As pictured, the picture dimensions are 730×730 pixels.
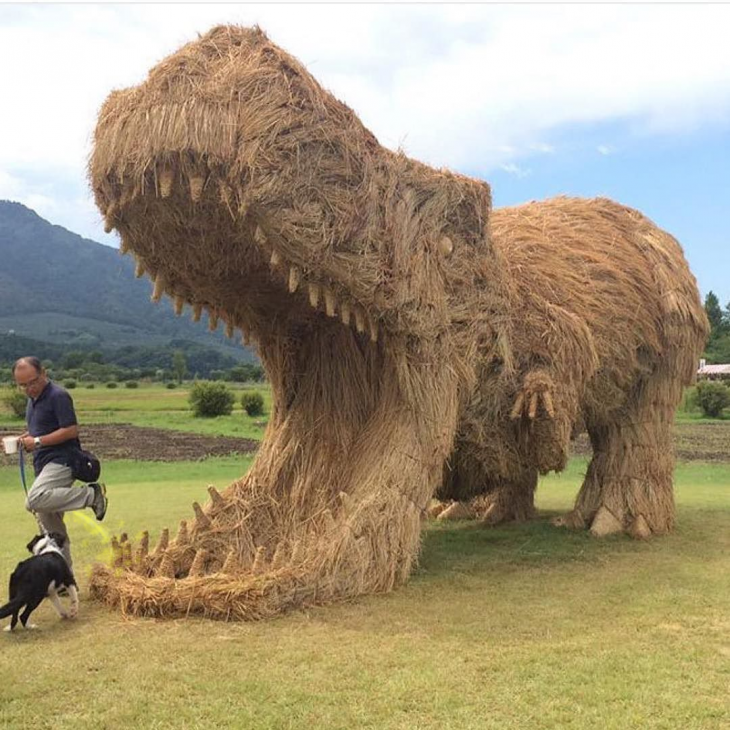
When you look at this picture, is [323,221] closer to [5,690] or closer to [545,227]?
[5,690]

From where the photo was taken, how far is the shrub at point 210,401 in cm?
2764

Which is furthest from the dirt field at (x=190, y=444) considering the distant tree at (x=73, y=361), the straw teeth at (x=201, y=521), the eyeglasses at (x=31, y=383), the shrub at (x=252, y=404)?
the distant tree at (x=73, y=361)

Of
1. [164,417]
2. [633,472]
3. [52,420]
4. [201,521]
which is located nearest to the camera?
[52,420]

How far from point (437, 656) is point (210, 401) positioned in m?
24.4

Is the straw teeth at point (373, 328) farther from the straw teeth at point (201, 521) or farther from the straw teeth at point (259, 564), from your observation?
the straw teeth at point (201, 521)

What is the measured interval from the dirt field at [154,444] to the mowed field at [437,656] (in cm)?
1010

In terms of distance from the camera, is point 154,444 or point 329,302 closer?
point 329,302

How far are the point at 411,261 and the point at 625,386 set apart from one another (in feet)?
9.40

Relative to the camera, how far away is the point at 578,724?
3076mm

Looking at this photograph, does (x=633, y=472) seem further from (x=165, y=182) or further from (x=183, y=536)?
(x=165, y=182)

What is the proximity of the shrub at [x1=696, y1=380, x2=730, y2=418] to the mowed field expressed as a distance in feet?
73.9

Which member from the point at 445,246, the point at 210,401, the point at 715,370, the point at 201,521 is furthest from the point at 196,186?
the point at 715,370

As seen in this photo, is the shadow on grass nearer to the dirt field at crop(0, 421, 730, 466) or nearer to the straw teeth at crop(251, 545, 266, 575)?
the straw teeth at crop(251, 545, 266, 575)

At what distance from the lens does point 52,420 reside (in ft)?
16.0
